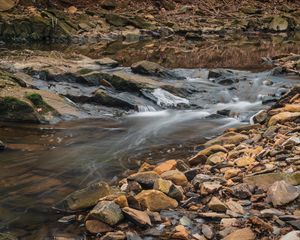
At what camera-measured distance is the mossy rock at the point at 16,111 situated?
10055mm

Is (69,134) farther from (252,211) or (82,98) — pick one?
(252,211)

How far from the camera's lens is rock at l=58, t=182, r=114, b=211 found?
5230 mm

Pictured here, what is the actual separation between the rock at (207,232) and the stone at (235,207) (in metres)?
0.40

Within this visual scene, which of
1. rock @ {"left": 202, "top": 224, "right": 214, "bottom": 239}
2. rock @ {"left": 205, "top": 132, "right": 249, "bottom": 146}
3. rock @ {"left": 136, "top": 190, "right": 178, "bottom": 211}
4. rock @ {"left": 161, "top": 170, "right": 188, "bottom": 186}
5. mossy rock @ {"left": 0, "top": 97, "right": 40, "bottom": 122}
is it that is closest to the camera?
rock @ {"left": 202, "top": 224, "right": 214, "bottom": 239}

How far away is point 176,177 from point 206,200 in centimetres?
74

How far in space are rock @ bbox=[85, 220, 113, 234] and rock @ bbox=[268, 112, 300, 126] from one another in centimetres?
443

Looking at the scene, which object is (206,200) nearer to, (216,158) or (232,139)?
(216,158)

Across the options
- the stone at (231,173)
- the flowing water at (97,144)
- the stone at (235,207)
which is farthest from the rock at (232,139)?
the stone at (235,207)

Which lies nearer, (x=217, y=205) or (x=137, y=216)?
(x=137, y=216)

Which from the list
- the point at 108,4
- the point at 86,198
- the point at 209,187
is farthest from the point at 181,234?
the point at 108,4

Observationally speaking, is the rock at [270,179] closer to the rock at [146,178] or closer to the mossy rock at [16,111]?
the rock at [146,178]

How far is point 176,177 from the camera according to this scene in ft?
19.1

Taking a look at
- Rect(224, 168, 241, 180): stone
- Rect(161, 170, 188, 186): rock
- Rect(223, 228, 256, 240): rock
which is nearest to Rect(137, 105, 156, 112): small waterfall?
Rect(161, 170, 188, 186): rock

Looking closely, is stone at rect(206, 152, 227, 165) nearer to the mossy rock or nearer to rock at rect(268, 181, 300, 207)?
rock at rect(268, 181, 300, 207)
